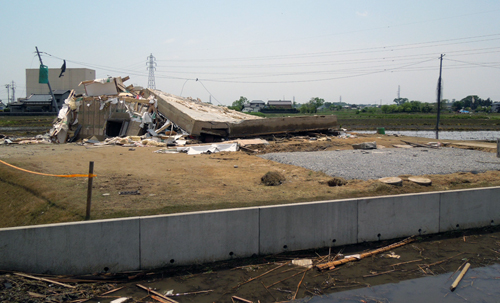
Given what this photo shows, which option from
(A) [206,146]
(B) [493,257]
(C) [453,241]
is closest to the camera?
(B) [493,257]

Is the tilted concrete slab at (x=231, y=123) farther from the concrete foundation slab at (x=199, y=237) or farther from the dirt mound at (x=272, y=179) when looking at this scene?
the concrete foundation slab at (x=199, y=237)

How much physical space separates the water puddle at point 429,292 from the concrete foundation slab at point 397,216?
5.32 feet

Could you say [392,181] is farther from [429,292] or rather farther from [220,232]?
[220,232]

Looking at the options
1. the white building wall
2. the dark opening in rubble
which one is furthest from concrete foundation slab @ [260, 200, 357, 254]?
the white building wall

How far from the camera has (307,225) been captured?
7.50 metres

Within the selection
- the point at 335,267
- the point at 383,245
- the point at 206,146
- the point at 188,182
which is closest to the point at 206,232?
the point at 335,267

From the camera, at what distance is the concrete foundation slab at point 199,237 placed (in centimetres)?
649

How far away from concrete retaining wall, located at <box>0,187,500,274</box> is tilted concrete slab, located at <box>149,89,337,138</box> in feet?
38.7

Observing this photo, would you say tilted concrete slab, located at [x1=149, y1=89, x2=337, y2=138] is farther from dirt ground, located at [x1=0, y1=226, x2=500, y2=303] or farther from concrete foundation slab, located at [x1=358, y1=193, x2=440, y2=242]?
dirt ground, located at [x1=0, y1=226, x2=500, y2=303]

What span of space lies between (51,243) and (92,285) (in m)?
0.98

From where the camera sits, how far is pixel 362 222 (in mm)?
7906

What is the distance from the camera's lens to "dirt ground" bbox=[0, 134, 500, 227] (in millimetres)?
7730

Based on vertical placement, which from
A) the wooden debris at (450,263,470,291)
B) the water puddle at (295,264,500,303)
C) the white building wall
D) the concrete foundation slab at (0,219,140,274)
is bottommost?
the water puddle at (295,264,500,303)

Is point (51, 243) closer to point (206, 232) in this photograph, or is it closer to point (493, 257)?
point (206, 232)
